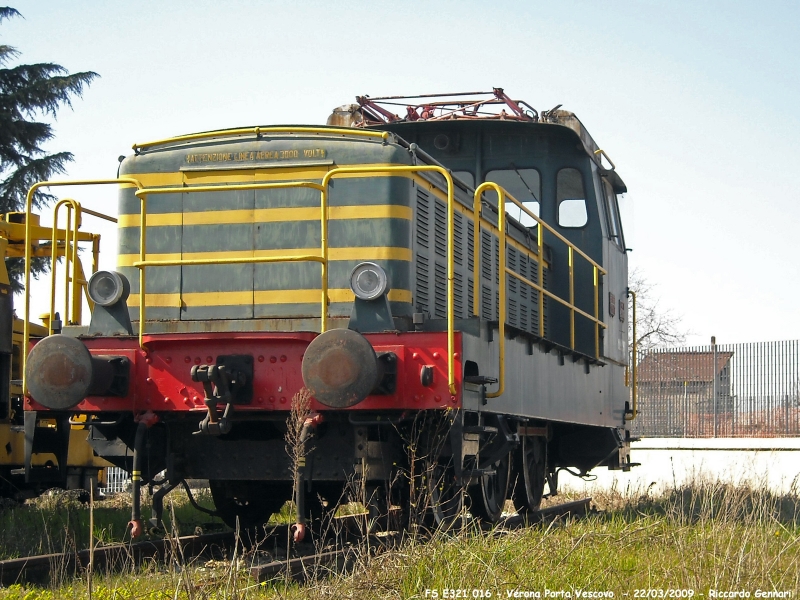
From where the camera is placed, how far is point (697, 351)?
63.3ft

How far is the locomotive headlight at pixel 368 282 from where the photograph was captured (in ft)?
21.4

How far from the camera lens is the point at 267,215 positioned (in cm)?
731

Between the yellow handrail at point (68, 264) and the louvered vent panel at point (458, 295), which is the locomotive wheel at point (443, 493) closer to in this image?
the louvered vent panel at point (458, 295)

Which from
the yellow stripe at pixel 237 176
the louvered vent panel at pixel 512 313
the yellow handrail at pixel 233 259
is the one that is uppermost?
the yellow stripe at pixel 237 176

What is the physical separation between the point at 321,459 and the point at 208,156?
7.61 ft

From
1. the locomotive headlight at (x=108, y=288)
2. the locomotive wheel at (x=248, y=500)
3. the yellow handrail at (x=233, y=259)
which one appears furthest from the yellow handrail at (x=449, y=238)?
the locomotive wheel at (x=248, y=500)

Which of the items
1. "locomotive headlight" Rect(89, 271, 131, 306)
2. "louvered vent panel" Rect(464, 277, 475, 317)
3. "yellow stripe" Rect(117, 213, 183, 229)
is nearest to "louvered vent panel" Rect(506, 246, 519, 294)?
"louvered vent panel" Rect(464, 277, 475, 317)

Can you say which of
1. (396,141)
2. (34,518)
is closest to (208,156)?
(396,141)

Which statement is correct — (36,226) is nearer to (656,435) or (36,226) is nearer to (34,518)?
(34,518)

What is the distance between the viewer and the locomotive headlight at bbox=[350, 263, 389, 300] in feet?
21.4

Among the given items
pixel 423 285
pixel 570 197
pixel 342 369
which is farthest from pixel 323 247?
pixel 570 197

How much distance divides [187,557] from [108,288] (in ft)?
6.34

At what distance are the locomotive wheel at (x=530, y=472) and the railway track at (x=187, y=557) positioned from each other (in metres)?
0.67

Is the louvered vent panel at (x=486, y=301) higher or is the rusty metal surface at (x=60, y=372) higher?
the louvered vent panel at (x=486, y=301)
